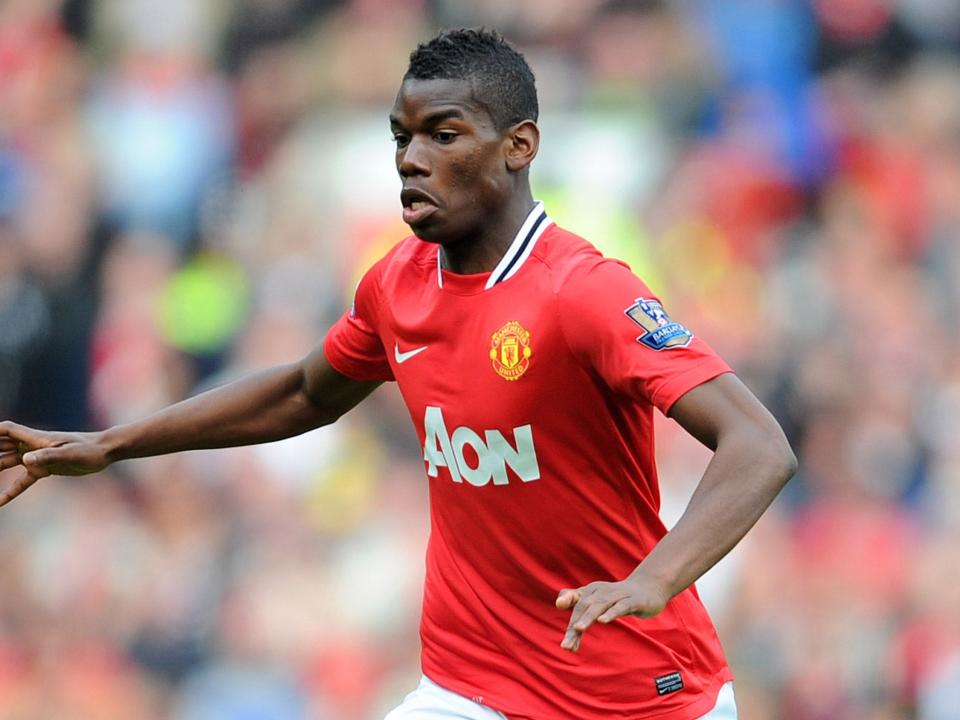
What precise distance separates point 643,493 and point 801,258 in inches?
228

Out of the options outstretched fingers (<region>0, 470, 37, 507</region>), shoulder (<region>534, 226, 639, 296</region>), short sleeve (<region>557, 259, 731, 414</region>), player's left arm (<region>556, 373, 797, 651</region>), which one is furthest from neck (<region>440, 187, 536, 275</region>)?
outstretched fingers (<region>0, 470, 37, 507</region>)

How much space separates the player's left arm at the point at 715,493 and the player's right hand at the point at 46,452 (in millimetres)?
1934

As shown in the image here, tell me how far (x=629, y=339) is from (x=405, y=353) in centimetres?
86

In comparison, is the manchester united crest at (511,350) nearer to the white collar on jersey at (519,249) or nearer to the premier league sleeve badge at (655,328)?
the white collar on jersey at (519,249)

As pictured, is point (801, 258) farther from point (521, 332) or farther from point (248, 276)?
point (521, 332)

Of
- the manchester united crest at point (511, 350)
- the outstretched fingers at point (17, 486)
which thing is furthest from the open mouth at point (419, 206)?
the outstretched fingers at point (17, 486)

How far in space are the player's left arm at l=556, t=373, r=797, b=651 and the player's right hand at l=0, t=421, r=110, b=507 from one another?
1934 mm

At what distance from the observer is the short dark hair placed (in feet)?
14.9

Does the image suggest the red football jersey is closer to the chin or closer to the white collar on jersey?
the white collar on jersey

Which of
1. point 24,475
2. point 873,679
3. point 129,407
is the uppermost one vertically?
point 129,407

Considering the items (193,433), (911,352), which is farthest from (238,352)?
(193,433)

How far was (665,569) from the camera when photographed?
382cm

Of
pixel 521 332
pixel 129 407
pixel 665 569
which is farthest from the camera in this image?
pixel 129 407

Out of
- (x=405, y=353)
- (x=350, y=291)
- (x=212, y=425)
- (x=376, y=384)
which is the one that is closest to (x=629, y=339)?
(x=405, y=353)
